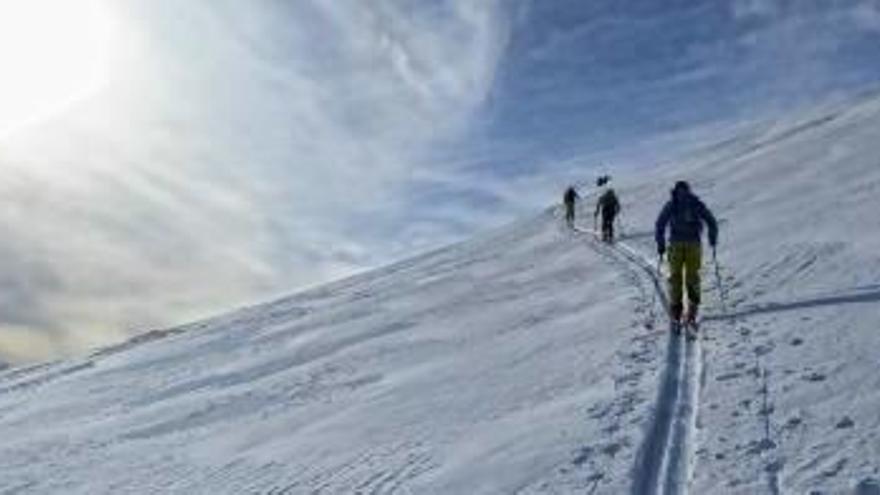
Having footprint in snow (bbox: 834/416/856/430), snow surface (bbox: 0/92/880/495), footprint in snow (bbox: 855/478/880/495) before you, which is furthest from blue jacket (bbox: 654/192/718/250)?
footprint in snow (bbox: 855/478/880/495)

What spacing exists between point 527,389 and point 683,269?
4810 mm

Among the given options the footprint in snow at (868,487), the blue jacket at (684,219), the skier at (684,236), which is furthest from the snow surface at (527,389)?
the blue jacket at (684,219)

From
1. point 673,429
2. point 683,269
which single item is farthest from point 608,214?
point 673,429

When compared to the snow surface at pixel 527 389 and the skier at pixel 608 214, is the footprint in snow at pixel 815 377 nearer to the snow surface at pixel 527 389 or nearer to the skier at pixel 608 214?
the snow surface at pixel 527 389

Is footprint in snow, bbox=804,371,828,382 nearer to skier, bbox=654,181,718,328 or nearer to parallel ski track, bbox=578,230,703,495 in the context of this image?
parallel ski track, bbox=578,230,703,495

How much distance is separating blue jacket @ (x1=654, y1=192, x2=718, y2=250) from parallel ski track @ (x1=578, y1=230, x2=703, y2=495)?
10.3 feet

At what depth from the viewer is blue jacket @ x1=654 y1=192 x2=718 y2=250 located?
72.3ft

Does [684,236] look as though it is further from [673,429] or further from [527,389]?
[673,429]

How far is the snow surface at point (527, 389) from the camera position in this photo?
523 inches

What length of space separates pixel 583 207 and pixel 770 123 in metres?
23.6

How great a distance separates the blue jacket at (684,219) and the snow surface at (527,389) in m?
1.35

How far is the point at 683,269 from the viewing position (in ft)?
71.6

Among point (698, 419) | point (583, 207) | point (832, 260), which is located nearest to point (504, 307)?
point (832, 260)

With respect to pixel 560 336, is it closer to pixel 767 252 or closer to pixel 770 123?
pixel 767 252
